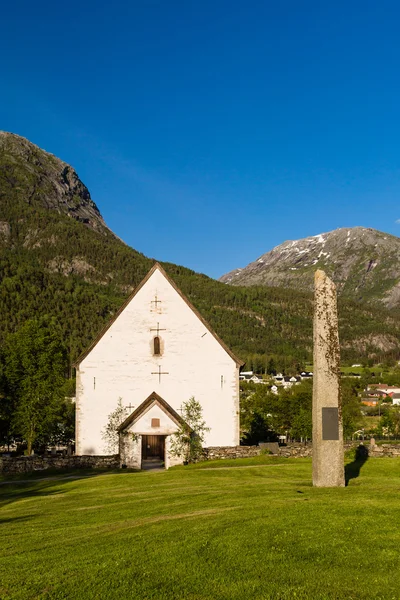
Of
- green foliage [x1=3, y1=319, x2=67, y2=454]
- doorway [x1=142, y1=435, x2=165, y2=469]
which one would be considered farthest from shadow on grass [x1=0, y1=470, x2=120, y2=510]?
green foliage [x1=3, y1=319, x2=67, y2=454]

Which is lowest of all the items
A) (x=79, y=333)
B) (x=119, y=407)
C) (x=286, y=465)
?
(x=286, y=465)

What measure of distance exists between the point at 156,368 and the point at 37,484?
10.9 meters

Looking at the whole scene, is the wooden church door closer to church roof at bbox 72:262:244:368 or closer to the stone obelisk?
church roof at bbox 72:262:244:368

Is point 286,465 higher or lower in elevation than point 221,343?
lower

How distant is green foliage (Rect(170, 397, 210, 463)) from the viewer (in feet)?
99.3

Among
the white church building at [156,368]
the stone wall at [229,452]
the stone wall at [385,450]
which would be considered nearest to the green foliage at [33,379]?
the white church building at [156,368]

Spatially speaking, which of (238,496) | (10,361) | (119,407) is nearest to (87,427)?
(119,407)

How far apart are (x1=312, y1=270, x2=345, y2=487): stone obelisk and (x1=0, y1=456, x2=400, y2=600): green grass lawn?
0.93 m

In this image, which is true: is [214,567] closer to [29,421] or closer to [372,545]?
[372,545]

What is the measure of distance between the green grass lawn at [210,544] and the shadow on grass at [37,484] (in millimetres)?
2240

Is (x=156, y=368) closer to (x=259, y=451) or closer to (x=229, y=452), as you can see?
(x=229, y=452)

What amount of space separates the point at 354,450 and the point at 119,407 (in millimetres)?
13998

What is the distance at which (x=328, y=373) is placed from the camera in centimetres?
1842

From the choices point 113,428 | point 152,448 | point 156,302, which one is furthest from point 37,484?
point 156,302
